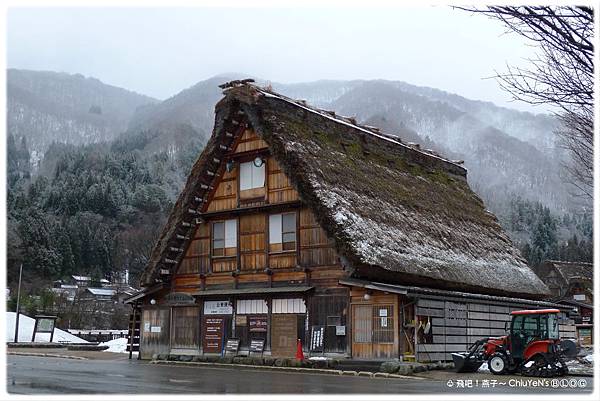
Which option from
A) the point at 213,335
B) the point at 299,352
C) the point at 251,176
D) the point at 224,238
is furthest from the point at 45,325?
the point at 299,352

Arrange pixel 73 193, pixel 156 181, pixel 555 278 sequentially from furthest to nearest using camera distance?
pixel 156 181, pixel 73 193, pixel 555 278

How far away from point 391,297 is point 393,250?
1.56 m

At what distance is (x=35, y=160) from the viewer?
154875 mm

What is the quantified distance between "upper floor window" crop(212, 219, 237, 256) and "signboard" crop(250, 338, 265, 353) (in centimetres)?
315

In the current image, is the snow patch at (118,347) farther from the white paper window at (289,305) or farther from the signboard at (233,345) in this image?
the white paper window at (289,305)

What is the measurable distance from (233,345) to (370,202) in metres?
6.52

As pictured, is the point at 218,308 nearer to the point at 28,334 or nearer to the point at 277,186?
the point at 277,186

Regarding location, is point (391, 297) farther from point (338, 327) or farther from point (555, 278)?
point (555, 278)

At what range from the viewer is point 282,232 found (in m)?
23.3

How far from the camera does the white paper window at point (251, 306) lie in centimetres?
2334

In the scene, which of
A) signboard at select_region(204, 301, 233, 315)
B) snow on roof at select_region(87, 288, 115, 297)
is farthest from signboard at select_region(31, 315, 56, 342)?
snow on roof at select_region(87, 288, 115, 297)

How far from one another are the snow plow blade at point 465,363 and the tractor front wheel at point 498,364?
769mm

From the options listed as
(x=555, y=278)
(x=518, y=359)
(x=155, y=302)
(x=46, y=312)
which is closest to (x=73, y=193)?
(x=46, y=312)

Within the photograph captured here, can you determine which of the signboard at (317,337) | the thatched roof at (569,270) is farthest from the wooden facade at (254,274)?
the thatched roof at (569,270)
